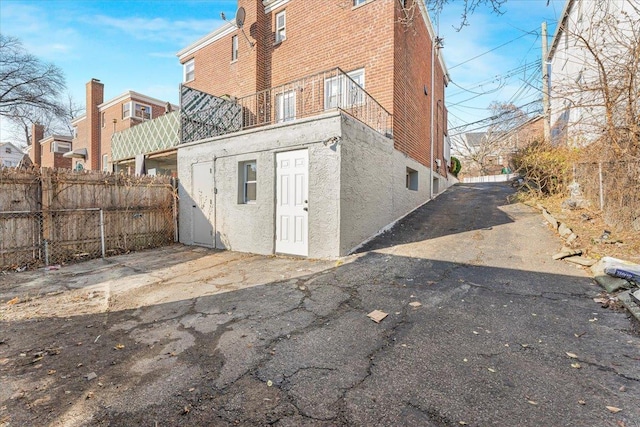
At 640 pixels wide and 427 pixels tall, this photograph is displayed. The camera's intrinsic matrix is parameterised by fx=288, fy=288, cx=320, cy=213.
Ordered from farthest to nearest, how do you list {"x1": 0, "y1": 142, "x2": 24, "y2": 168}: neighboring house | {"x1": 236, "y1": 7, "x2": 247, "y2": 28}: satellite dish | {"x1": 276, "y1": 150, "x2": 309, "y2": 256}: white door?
{"x1": 0, "y1": 142, "x2": 24, "y2": 168}: neighboring house → {"x1": 236, "y1": 7, "x2": 247, "y2": 28}: satellite dish → {"x1": 276, "y1": 150, "x2": 309, "y2": 256}: white door

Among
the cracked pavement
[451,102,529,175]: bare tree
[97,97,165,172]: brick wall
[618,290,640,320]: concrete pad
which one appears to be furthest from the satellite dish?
[451,102,529,175]: bare tree

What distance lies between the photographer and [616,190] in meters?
5.84

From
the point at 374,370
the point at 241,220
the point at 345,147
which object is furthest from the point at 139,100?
the point at 374,370

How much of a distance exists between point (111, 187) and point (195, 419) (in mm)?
8361

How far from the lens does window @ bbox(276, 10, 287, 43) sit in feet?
35.8

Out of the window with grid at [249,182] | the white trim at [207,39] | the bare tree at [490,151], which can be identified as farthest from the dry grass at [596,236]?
the bare tree at [490,151]

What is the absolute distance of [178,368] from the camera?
262cm

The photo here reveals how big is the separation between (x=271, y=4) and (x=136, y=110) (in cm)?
1488

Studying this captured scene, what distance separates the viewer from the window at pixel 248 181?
306 inches

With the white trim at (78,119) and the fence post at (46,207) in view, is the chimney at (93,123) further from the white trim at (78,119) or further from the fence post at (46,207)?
the fence post at (46,207)

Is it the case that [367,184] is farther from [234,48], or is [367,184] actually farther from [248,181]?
[234,48]

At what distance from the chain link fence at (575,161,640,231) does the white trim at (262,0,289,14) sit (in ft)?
36.4

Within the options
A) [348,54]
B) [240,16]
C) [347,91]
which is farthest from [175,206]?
[240,16]

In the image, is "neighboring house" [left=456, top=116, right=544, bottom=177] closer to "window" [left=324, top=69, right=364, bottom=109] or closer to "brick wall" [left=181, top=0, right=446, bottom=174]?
"brick wall" [left=181, top=0, right=446, bottom=174]
